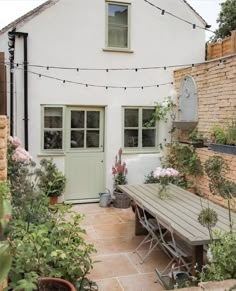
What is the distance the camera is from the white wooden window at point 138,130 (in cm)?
763

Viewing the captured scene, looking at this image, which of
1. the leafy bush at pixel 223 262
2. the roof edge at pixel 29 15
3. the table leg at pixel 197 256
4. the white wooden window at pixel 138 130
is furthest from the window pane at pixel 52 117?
the leafy bush at pixel 223 262

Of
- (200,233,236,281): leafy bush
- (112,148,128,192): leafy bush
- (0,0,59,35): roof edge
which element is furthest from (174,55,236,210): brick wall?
(0,0,59,35): roof edge

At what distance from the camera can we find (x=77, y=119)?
7.36 metres

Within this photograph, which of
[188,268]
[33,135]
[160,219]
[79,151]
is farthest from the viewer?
[79,151]

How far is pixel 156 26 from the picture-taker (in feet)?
24.7

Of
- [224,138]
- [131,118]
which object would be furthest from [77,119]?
[224,138]

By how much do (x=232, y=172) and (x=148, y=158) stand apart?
8.52 ft

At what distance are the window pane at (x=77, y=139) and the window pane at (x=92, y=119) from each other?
10.6 inches

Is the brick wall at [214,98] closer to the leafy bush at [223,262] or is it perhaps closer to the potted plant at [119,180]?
the potted plant at [119,180]

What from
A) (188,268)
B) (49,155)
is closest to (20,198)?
(188,268)

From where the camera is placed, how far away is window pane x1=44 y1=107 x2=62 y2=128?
7059 millimetres

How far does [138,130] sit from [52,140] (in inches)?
81.5

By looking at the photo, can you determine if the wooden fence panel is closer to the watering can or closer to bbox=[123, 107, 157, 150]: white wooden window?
bbox=[123, 107, 157, 150]: white wooden window

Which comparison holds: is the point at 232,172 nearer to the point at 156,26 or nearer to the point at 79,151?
the point at 79,151
